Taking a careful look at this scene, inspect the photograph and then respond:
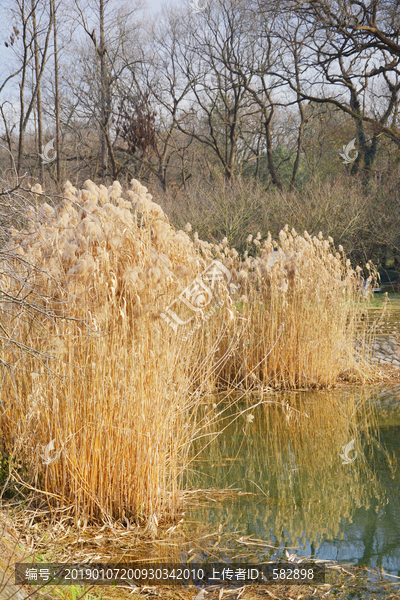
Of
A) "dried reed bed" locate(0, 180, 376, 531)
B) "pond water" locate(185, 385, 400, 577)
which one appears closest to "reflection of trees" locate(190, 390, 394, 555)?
"pond water" locate(185, 385, 400, 577)

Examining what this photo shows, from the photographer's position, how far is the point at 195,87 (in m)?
22.2

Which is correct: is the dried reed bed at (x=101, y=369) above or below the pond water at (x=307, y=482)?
above

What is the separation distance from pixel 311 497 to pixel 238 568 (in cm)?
103

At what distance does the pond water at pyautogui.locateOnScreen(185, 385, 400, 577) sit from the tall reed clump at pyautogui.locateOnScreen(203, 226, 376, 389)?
17.1 inches

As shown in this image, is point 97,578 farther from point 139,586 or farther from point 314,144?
point 314,144

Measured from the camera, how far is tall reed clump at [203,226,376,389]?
6.15 meters

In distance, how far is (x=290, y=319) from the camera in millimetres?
6215

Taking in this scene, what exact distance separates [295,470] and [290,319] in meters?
2.40

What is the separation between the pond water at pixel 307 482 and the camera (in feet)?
9.84

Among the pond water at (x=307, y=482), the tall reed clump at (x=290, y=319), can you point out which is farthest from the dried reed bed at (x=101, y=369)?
the tall reed clump at (x=290, y=319)

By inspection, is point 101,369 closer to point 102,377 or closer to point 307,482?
point 102,377

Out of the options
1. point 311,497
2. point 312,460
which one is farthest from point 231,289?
point 311,497

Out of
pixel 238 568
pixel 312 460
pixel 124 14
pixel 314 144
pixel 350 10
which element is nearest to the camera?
pixel 238 568

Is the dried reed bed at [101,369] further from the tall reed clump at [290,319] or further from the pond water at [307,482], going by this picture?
the tall reed clump at [290,319]
